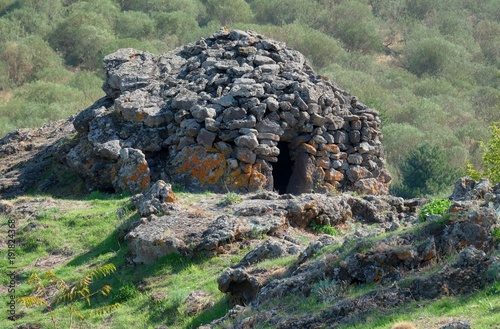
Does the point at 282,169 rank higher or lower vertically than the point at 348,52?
higher

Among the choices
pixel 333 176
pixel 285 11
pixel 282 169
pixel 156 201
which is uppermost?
pixel 156 201

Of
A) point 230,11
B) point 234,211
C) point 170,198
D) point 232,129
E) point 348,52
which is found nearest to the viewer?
point 234,211

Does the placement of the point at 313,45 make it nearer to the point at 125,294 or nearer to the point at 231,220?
the point at 231,220

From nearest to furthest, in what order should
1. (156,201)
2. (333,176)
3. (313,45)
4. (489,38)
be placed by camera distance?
(156,201)
(333,176)
(313,45)
(489,38)

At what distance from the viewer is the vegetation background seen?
5059cm

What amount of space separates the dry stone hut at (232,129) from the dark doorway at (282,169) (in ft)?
0.08

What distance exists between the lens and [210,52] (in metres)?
22.7

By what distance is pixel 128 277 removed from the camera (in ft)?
51.2

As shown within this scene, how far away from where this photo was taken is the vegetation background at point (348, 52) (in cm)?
5059

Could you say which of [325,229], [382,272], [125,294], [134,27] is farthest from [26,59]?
[382,272]

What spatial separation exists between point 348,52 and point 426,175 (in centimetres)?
4107

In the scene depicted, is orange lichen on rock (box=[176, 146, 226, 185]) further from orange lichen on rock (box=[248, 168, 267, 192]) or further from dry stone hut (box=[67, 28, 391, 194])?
orange lichen on rock (box=[248, 168, 267, 192])

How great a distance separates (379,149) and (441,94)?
45785mm

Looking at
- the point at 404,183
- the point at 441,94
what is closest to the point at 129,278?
the point at 404,183
